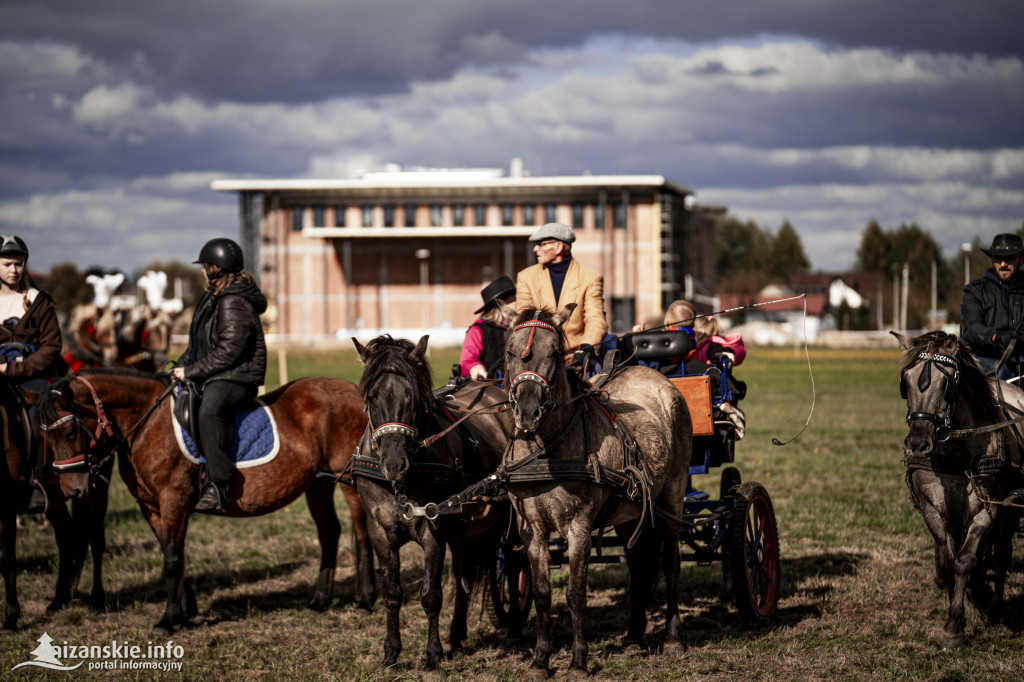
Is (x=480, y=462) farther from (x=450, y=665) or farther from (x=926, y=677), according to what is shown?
(x=926, y=677)

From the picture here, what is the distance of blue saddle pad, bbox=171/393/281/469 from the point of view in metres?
7.93

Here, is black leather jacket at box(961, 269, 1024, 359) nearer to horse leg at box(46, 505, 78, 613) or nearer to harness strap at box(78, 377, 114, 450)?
harness strap at box(78, 377, 114, 450)

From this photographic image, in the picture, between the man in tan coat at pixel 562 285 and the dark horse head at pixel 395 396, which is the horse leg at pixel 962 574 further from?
the dark horse head at pixel 395 396

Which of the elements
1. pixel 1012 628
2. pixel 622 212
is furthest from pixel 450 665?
pixel 622 212

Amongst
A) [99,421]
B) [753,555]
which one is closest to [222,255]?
[99,421]

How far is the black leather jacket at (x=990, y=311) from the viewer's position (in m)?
7.84

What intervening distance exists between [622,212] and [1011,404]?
6982cm

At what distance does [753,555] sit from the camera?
25.5ft

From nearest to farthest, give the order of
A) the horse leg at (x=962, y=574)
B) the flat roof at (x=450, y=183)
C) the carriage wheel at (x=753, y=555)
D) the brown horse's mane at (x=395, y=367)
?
the brown horse's mane at (x=395, y=367)
the horse leg at (x=962, y=574)
the carriage wheel at (x=753, y=555)
the flat roof at (x=450, y=183)

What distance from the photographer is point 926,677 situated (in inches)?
247

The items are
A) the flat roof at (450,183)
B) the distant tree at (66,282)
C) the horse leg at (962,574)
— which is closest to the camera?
the horse leg at (962,574)

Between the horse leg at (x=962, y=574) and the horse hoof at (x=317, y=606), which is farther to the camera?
the horse hoof at (x=317, y=606)

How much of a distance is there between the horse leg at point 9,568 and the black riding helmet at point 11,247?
2270mm

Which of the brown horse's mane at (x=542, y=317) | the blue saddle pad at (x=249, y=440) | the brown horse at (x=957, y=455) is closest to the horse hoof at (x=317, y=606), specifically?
the blue saddle pad at (x=249, y=440)
